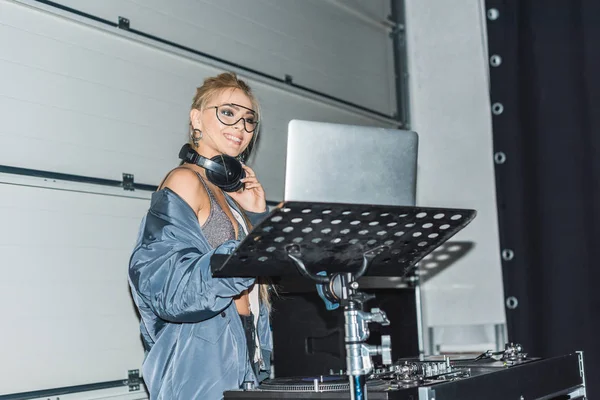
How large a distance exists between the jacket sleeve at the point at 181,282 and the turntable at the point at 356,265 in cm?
Answer: 17

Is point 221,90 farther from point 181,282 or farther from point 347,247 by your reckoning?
point 347,247

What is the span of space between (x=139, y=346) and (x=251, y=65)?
5.04 feet

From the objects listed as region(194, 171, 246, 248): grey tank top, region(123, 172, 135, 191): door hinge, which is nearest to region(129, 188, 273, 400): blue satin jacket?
region(194, 171, 246, 248): grey tank top

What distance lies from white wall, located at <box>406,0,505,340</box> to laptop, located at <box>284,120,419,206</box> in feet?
10.1

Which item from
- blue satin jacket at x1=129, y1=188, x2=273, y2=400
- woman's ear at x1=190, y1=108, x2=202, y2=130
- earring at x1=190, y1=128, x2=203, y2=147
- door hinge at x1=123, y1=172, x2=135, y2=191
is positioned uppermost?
woman's ear at x1=190, y1=108, x2=202, y2=130

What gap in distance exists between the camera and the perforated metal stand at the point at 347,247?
1606 millimetres

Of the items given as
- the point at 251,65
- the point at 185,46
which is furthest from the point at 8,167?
the point at 251,65

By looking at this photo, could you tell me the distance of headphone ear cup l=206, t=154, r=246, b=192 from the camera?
247cm

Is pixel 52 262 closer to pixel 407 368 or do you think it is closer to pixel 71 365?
pixel 71 365

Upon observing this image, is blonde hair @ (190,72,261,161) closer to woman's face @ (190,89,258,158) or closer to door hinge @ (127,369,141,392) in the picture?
woman's face @ (190,89,258,158)

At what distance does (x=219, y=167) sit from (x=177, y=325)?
0.52 m

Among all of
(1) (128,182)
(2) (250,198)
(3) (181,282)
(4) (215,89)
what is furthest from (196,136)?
(3) (181,282)

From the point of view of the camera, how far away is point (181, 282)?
1.93 meters

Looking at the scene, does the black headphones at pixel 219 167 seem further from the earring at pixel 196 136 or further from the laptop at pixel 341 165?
the laptop at pixel 341 165
